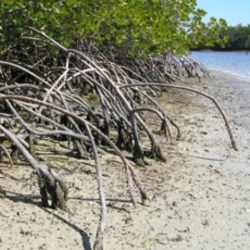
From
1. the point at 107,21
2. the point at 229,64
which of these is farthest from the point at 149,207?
the point at 229,64

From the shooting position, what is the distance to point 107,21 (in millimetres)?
6098

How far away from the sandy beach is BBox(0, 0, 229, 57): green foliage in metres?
1.17

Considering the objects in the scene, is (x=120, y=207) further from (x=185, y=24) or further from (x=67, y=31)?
(x=185, y=24)

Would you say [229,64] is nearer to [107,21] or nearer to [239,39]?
[107,21]

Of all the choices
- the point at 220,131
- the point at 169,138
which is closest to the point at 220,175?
the point at 169,138

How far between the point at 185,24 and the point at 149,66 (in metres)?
1.16

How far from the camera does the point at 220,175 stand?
4.71 meters

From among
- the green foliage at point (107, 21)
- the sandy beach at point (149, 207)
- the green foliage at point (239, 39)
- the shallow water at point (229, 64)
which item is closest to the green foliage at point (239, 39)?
the green foliage at point (239, 39)

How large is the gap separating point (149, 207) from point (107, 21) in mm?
2873

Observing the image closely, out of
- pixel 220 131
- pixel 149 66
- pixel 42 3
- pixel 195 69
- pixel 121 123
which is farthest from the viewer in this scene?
pixel 195 69

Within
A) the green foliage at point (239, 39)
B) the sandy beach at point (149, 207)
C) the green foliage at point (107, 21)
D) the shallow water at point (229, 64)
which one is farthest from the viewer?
the green foliage at point (239, 39)

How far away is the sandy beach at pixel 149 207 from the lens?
124 inches

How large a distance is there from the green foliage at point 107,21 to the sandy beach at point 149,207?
1174mm

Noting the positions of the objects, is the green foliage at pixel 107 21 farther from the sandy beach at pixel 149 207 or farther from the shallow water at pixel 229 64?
the shallow water at pixel 229 64
